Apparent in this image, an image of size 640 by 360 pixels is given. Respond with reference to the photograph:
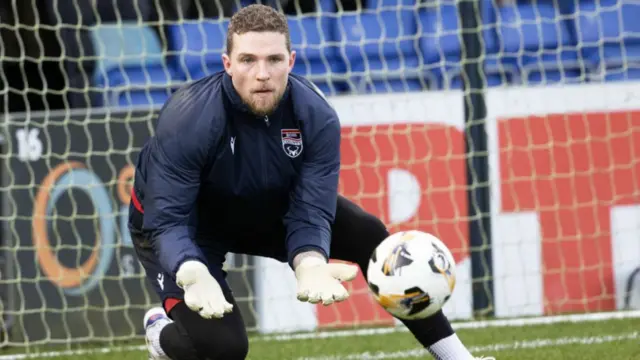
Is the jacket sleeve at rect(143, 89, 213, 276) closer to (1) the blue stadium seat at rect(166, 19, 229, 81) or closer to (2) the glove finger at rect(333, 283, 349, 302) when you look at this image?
(2) the glove finger at rect(333, 283, 349, 302)

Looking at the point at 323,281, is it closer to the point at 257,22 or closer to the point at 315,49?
the point at 257,22

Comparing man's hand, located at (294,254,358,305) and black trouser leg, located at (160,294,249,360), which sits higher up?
man's hand, located at (294,254,358,305)

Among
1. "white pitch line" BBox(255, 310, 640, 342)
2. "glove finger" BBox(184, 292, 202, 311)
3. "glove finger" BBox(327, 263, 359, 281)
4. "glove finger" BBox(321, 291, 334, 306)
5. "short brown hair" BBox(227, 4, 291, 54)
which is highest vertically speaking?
"short brown hair" BBox(227, 4, 291, 54)

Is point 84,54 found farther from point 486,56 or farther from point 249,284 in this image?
point 486,56

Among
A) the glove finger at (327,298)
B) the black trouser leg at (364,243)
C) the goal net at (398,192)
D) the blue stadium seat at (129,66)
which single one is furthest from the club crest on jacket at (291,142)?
the blue stadium seat at (129,66)

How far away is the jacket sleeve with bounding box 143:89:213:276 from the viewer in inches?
161

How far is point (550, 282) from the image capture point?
7.38 m

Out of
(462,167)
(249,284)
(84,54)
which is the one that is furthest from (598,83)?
(84,54)

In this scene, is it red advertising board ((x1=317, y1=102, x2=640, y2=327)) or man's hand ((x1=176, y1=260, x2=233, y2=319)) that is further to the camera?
red advertising board ((x1=317, y1=102, x2=640, y2=327))

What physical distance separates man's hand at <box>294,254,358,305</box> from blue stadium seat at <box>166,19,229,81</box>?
452cm

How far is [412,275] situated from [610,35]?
5.29 meters

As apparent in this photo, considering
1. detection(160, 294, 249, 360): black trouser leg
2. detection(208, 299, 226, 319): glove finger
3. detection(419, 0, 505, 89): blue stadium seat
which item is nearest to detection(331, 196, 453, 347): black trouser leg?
detection(160, 294, 249, 360): black trouser leg

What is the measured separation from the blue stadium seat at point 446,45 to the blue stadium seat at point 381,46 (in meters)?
0.10

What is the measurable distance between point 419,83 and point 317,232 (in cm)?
433
